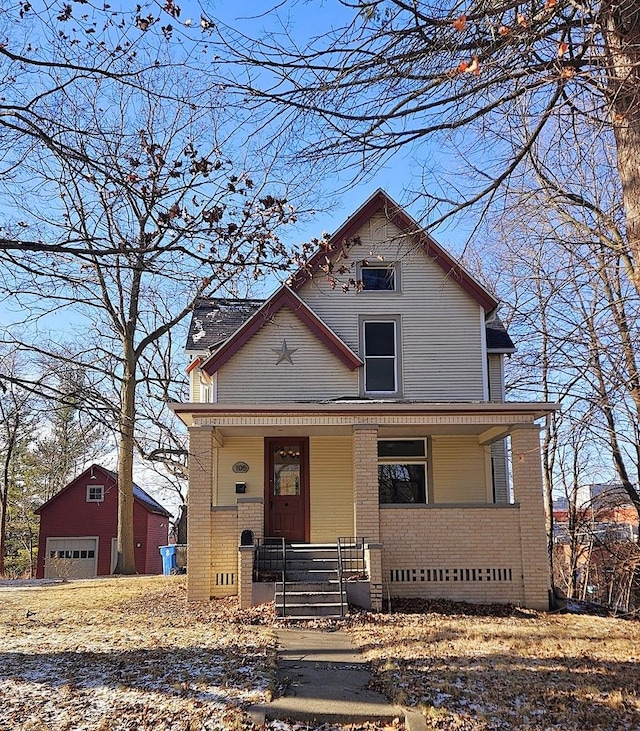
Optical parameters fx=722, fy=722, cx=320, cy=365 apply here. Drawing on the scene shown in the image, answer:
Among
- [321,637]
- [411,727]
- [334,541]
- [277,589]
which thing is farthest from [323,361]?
[411,727]

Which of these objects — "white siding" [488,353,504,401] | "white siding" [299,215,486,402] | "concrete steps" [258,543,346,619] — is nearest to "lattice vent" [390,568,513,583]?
"concrete steps" [258,543,346,619]

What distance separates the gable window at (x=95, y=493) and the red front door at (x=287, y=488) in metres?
20.8

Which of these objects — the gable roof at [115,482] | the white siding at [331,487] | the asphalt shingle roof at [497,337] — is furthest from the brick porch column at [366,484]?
the gable roof at [115,482]

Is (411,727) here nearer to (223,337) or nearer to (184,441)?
(223,337)

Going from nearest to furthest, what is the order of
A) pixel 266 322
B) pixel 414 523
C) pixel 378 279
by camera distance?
pixel 414 523, pixel 266 322, pixel 378 279

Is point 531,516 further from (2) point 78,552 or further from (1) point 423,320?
(2) point 78,552

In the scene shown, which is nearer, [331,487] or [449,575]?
[449,575]

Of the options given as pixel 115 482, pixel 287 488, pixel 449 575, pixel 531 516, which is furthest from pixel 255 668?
pixel 115 482

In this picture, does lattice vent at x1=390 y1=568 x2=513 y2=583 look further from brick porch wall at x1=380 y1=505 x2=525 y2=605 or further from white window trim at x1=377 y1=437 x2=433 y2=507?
white window trim at x1=377 y1=437 x2=433 y2=507

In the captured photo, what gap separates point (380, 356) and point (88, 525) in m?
22.6

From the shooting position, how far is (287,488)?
15.4 m

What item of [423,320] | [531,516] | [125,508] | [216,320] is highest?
[216,320]

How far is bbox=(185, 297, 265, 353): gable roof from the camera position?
16859 millimetres

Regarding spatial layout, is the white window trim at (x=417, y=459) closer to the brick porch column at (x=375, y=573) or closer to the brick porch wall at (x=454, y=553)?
the brick porch wall at (x=454, y=553)
